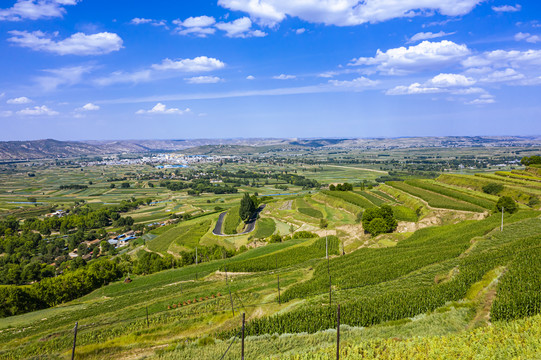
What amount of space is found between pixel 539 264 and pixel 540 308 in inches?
324

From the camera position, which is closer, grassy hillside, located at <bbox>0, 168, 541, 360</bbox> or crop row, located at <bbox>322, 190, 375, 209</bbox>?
grassy hillside, located at <bbox>0, 168, 541, 360</bbox>

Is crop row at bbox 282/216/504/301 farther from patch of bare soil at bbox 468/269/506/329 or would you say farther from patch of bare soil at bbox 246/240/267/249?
patch of bare soil at bbox 246/240/267/249

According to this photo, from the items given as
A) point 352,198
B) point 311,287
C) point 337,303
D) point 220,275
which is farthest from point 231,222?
point 337,303

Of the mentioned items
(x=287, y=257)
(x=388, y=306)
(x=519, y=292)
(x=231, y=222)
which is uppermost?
(x=519, y=292)

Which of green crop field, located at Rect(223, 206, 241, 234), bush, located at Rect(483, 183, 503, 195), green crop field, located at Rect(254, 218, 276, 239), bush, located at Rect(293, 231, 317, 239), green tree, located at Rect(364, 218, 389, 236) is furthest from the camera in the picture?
green crop field, located at Rect(223, 206, 241, 234)

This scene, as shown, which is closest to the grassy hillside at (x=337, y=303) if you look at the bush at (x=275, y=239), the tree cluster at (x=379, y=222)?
the tree cluster at (x=379, y=222)

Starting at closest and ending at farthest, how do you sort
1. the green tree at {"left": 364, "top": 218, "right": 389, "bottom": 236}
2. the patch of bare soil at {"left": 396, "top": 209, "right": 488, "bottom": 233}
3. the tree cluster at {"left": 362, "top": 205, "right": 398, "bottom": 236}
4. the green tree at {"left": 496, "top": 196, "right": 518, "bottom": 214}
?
the green tree at {"left": 496, "top": 196, "right": 518, "bottom": 214}, the green tree at {"left": 364, "top": 218, "right": 389, "bottom": 236}, the tree cluster at {"left": 362, "top": 205, "right": 398, "bottom": 236}, the patch of bare soil at {"left": 396, "top": 209, "right": 488, "bottom": 233}

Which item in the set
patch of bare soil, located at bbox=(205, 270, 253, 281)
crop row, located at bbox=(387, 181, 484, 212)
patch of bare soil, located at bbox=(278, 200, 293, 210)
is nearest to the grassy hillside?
patch of bare soil, located at bbox=(205, 270, 253, 281)

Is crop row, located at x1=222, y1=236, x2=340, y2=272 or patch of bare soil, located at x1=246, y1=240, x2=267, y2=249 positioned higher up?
crop row, located at x1=222, y1=236, x2=340, y2=272

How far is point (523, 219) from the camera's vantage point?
44.0 m

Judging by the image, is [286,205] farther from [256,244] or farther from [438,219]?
[438,219]

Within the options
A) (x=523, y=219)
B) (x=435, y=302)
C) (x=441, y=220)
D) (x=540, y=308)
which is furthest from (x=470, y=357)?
(x=441, y=220)

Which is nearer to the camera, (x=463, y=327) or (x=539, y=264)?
(x=463, y=327)

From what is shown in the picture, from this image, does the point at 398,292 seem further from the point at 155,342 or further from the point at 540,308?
the point at 155,342
